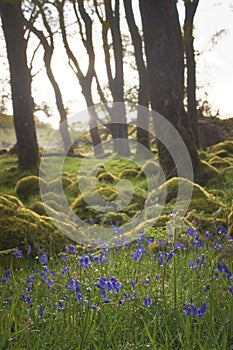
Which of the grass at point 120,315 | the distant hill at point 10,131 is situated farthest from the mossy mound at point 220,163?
the distant hill at point 10,131

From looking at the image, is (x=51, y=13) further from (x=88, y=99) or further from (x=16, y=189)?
(x=16, y=189)

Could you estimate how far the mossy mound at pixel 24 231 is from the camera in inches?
208

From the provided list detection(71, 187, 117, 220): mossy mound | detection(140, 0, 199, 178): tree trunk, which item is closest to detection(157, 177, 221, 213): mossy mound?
detection(71, 187, 117, 220): mossy mound

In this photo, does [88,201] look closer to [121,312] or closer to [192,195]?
[192,195]

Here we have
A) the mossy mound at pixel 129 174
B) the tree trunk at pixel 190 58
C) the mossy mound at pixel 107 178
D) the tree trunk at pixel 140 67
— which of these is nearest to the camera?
the mossy mound at pixel 107 178

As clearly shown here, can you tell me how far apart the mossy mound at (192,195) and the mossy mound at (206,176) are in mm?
1765

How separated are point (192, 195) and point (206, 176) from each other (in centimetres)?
258

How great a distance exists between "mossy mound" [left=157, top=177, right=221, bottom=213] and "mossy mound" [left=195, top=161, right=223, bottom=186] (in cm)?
177

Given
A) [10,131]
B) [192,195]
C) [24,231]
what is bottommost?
[24,231]

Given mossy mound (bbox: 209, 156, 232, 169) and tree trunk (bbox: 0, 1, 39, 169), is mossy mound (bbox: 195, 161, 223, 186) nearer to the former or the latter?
mossy mound (bbox: 209, 156, 232, 169)

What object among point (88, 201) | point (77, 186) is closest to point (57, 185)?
point (77, 186)

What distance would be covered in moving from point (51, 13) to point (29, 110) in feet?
46.0

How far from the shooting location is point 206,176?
9.84 meters

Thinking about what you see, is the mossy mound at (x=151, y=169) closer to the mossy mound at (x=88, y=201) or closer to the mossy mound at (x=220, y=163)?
the mossy mound at (x=88, y=201)
